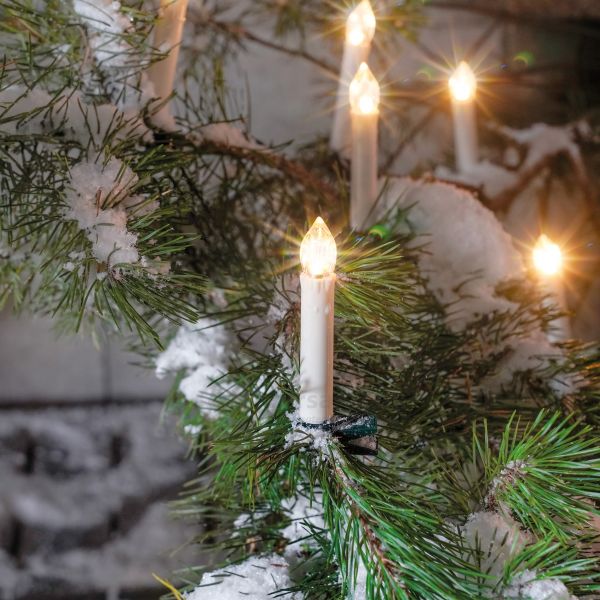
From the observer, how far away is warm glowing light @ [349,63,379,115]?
14.7 inches

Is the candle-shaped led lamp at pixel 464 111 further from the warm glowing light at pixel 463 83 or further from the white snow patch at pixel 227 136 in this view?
the white snow patch at pixel 227 136

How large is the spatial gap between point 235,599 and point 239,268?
0.54ft

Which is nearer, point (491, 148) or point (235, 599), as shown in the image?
Answer: point (235, 599)

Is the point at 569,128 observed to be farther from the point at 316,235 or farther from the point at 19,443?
the point at 19,443

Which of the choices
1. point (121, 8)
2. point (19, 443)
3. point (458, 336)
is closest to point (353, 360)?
point (458, 336)

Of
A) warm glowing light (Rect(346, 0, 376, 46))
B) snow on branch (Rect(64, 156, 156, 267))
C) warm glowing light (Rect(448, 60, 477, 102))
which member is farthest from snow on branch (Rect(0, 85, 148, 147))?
warm glowing light (Rect(448, 60, 477, 102))

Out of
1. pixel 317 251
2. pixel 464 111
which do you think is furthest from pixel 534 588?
pixel 464 111

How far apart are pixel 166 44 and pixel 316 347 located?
0.18m

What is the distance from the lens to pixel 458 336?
37cm

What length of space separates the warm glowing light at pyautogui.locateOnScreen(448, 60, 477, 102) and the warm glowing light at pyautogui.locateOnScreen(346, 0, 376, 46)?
10cm

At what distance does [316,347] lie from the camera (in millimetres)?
283

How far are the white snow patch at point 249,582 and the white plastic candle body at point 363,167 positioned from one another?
0.18m

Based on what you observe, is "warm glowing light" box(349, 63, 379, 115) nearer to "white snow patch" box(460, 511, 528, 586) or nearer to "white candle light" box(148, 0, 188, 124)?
"white candle light" box(148, 0, 188, 124)

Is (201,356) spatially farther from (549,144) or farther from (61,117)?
(549,144)
